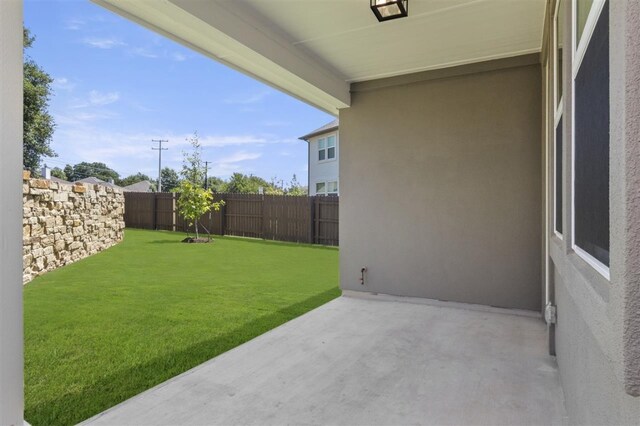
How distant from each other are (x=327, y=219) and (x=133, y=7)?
954cm

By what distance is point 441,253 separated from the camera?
4879mm

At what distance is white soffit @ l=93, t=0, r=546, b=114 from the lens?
3193 mm

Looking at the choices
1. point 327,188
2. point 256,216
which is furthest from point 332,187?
point 256,216

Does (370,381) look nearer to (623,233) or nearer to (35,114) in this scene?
(623,233)

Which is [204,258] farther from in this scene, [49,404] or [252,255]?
[49,404]

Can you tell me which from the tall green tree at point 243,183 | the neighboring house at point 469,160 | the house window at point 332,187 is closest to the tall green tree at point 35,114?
the house window at point 332,187

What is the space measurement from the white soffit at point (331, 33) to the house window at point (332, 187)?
1389 cm

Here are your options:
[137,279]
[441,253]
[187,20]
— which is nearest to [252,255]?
[137,279]

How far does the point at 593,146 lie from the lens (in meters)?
1.35

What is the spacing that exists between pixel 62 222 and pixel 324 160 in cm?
1314

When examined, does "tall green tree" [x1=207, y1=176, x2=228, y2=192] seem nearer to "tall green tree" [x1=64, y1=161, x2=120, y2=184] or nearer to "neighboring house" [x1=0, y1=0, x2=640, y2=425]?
"tall green tree" [x1=64, y1=161, x2=120, y2=184]

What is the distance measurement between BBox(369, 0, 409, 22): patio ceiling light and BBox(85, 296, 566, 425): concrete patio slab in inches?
106

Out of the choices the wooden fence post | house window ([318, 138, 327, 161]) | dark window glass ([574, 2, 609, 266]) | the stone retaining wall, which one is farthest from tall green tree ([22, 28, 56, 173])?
dark window glass ([574, 2, 609, 266])

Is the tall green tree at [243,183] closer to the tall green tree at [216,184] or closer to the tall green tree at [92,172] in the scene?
the tall green tree at [216,184]
